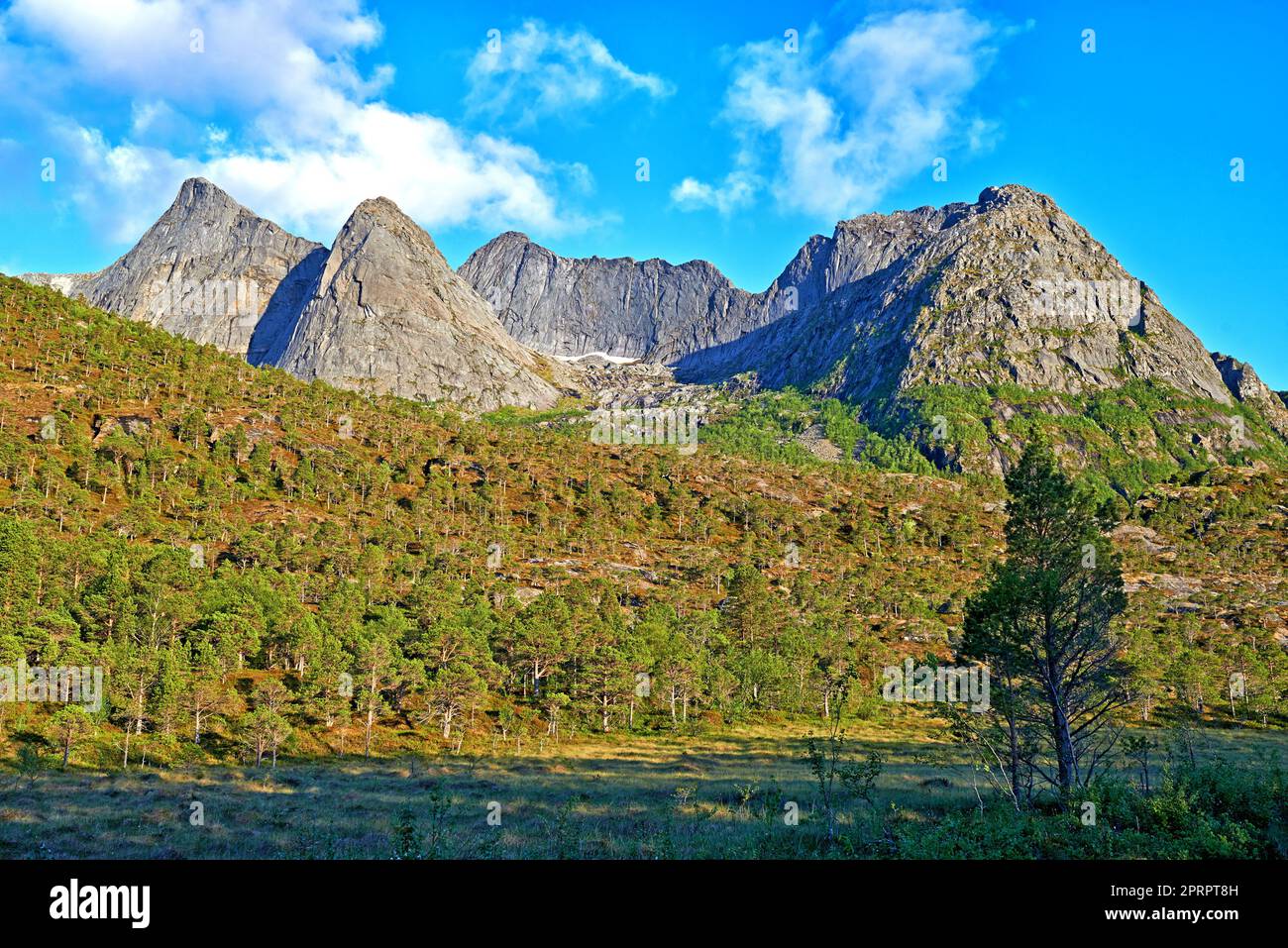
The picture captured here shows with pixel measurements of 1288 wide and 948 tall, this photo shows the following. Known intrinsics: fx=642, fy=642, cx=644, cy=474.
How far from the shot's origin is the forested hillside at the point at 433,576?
198ft

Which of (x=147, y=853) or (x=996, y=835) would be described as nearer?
(x=996, y=835)

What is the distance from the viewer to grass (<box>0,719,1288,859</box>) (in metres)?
21.8

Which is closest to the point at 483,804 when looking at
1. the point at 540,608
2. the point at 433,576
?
the point at 540,608

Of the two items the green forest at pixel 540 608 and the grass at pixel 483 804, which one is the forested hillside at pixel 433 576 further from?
the grass at pixel 483 804

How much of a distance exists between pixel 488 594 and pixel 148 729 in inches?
1884

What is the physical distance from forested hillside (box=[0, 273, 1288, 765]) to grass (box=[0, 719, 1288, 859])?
10.4m

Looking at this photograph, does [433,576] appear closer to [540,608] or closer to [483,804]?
[540,608]

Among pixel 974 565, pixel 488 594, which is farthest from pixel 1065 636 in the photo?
pixel 974 565

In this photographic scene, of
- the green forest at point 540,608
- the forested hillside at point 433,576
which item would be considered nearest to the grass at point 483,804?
the green forest at point 540,608

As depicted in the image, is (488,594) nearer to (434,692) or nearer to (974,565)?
(434,692)

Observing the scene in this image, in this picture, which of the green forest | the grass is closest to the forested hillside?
the green forest

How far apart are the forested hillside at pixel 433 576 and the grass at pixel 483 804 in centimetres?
1036
